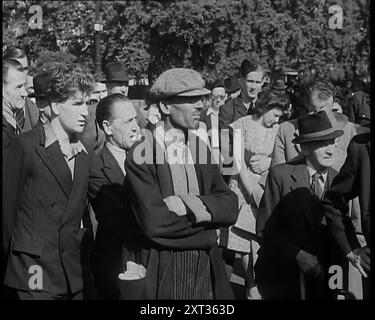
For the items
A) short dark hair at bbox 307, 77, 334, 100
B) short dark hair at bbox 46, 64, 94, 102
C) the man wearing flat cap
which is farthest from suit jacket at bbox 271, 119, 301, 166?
short dark hair at bbox 46, 64, 94, 102

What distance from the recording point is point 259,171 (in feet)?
17.6

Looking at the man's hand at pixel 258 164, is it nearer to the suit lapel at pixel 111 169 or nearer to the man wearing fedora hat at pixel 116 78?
the suit lapel at pixel 111 169

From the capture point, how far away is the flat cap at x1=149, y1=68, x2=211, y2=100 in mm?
3654

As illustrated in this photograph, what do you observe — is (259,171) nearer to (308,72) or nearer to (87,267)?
(308,72)

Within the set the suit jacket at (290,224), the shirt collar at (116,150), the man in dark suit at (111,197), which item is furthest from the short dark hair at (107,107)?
the suit jacket at (290,224)

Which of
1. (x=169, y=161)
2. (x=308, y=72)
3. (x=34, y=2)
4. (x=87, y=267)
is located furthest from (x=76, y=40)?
(x=169, y=161)

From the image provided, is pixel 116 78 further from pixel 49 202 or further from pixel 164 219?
pixel 164 219

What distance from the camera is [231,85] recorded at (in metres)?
8.02

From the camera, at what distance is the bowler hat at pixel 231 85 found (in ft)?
26.2

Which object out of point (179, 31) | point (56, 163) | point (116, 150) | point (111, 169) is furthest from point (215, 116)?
point (56, 163)

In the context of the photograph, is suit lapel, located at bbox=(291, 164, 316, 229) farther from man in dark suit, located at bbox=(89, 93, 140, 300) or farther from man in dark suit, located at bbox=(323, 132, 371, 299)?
man in dark suit, located at bbox=(89, 93, 140, 300)

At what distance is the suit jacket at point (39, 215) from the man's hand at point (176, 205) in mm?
642

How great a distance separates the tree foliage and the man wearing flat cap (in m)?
2.65

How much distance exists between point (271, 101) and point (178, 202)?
6.72 feet
